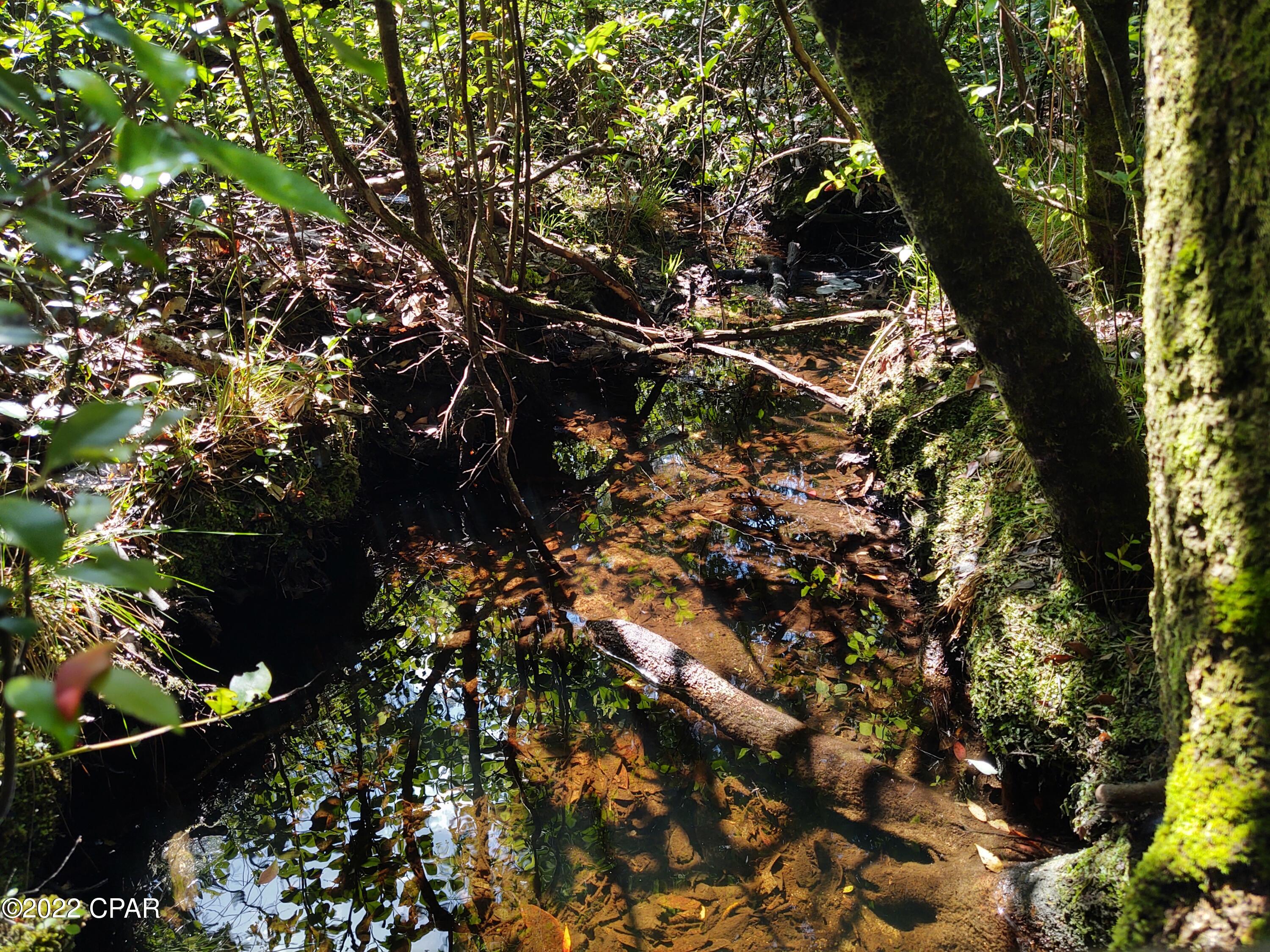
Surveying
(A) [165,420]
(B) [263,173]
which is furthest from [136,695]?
(B) [263,173]

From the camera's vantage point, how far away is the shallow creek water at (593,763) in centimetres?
223

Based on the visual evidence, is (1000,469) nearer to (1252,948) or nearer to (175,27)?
(1252,948)

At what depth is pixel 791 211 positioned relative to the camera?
8.24 metres

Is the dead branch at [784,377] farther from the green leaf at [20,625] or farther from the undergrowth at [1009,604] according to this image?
the green leaf at [20,625]

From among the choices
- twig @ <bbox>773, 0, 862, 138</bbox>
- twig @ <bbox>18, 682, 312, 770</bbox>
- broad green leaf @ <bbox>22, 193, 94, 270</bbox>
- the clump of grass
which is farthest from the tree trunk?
the clump of grass

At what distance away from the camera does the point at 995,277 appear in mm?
2039

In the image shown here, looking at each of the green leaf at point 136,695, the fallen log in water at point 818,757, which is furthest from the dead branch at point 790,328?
the green leaf at point 136,695

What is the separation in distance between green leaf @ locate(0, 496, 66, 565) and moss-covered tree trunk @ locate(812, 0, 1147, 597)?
1.95 metres

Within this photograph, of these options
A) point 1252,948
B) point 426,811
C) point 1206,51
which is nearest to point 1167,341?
point 1206,51

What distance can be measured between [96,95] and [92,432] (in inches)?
11.3

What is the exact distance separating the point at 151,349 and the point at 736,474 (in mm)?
3217

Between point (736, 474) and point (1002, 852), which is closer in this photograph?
point (1002, 852)

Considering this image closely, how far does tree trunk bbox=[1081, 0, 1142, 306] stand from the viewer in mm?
2881

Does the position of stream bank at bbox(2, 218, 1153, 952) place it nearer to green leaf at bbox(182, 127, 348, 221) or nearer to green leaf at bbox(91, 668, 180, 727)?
green leaf at bbox(91, 668, 180, 727)
